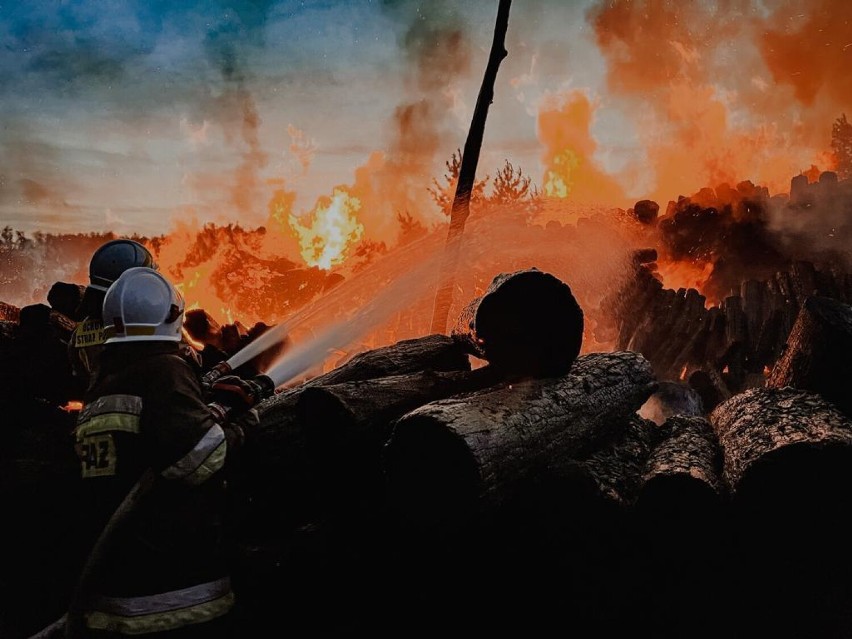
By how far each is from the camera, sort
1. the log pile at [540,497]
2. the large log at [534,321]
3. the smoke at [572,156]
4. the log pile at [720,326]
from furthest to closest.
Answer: the smoke at [572,156], the log pile at [720,326], the large log at [534,321], the log pile at [540,497]

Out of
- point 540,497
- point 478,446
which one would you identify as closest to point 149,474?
point 478,446

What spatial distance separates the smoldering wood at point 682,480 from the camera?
327 centimetres

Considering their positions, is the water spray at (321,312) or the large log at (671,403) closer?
the water spray at (321,312)

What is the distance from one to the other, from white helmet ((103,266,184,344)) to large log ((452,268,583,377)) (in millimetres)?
2221

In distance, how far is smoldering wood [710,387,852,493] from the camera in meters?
3.06

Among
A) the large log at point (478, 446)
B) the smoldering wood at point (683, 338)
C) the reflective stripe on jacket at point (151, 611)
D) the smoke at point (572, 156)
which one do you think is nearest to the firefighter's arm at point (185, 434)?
the reflective stripe on jacket at point (151, 611)

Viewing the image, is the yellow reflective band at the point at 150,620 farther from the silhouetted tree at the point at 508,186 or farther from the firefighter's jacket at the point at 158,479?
the silhouetted tree at the point at 508,186

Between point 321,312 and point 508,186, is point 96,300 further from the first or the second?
point 508,186

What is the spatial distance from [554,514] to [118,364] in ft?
9.45

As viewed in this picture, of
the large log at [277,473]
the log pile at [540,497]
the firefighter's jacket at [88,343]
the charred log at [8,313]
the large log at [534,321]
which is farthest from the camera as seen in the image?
the charred log at [8,313]

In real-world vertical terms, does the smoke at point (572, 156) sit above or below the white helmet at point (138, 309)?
above

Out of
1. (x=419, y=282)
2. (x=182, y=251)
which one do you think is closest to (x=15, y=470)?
(x=419, y=282)

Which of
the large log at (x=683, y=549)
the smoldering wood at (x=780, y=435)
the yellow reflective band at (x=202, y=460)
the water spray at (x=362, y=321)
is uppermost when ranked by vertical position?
the water spray at (x=362, y=321)

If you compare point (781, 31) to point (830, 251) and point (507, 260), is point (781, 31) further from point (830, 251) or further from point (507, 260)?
point (507, 260)
